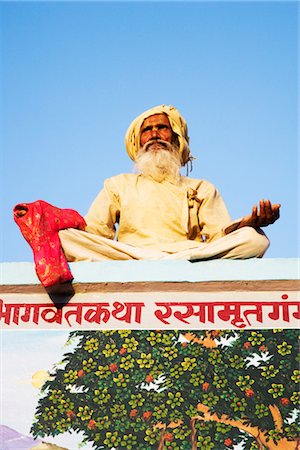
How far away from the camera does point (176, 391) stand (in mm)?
4301

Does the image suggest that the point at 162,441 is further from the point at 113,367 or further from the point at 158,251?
the point at 158,251

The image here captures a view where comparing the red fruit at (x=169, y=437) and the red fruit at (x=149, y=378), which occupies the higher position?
the red fruit at (x=149, y=378)

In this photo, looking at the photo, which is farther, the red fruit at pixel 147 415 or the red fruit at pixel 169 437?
the red fruit at pixel 147 415

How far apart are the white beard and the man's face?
0.06 meters

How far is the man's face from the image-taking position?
6164 millimetres

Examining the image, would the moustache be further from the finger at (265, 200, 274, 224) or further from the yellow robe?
the finger at (265, 200, 274, 224)

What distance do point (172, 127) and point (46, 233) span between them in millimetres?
1751

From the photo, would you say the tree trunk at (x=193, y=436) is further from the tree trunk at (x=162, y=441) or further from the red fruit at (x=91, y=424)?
the red fruit at (x=91, y=424)

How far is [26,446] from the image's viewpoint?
4195 mm

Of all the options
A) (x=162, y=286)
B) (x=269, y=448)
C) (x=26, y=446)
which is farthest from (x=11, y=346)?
(x=269, y=448)

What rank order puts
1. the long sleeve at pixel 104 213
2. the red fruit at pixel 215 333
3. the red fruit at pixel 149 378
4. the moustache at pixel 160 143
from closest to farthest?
the red fruit at pixel 149 378 < the red fruit at pixel 215 333 < the long sleeve at pixel 104 213 < the moustache at pixel 160 143

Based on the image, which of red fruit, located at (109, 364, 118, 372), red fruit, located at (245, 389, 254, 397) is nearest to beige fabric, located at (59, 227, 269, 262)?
red fruit, located at (109, 364, 118, 372)

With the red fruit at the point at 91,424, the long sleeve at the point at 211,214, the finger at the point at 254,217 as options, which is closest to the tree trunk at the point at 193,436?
the red fruit at the point at 91,424

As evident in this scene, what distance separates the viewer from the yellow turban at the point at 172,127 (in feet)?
20.4
